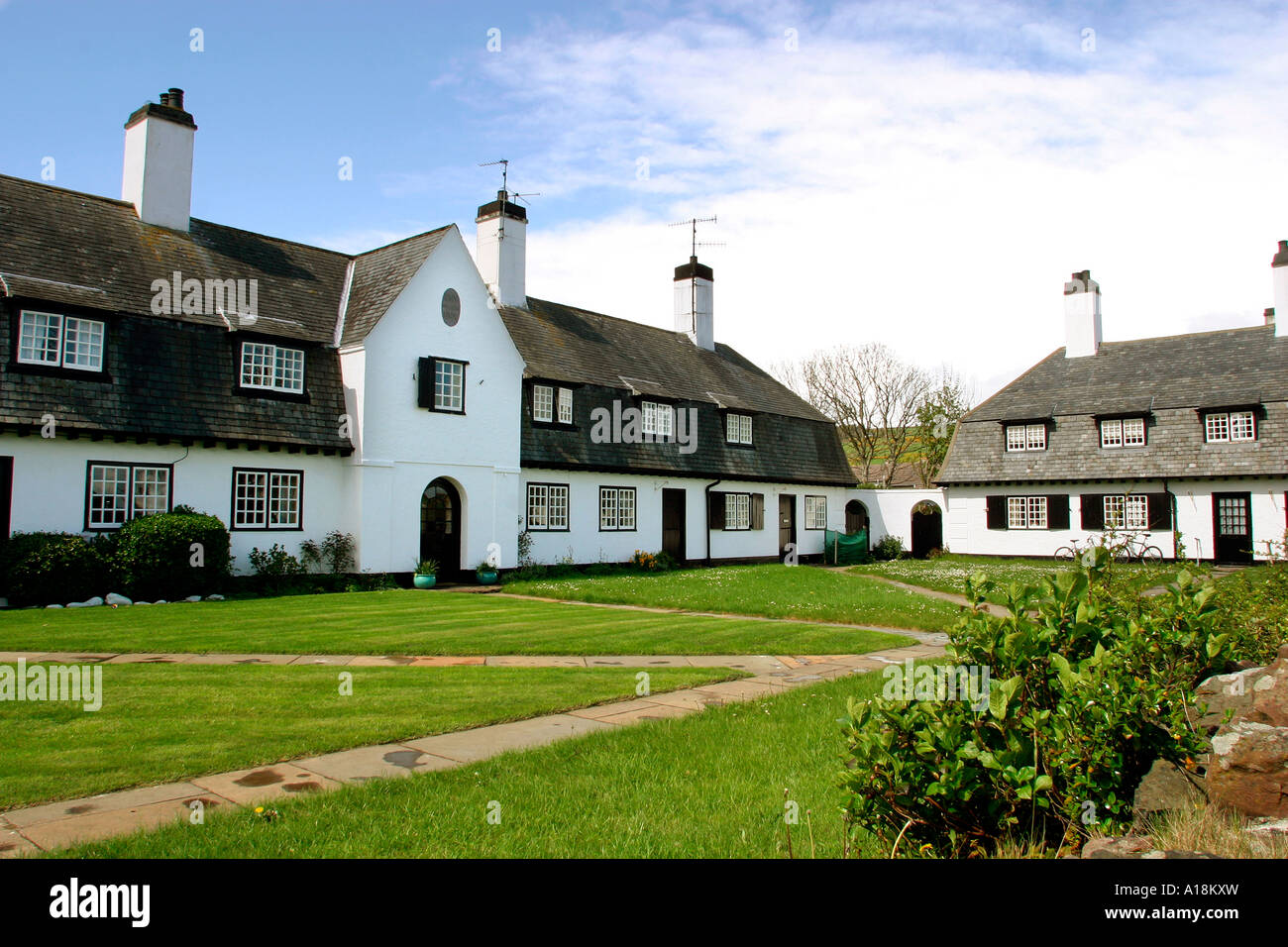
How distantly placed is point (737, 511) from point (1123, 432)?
15.2 m

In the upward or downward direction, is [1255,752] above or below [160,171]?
below

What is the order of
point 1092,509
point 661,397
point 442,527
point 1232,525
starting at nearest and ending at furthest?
1. point 442,527
2. point 661,397
3. point 1232,525
4. point 1092,509

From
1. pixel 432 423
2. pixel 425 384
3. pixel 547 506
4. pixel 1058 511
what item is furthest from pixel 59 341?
pixel 1058 511

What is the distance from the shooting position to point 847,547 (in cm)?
3566

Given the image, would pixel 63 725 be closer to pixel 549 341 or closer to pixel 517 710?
pixel 517 710

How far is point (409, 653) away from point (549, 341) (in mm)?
17672

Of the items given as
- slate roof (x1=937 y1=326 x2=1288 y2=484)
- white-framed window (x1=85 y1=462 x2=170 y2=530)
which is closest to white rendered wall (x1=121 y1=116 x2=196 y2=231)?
white-framed window (x1=85 y1=462 x2=170 y2=530)

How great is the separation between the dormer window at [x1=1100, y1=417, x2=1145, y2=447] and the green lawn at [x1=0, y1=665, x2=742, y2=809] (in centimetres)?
2889

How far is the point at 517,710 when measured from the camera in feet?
25.9

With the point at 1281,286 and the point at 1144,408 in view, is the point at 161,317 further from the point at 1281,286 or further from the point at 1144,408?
the point at 1281,286

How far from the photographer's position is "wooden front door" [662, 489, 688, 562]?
97.2ft

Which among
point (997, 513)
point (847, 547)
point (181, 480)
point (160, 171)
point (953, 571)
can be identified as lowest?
point (953, 571)

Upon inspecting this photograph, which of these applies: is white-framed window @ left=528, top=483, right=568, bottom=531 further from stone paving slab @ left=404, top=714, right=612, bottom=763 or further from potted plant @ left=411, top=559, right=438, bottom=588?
stone paving slab @ left=404, top=714, right=612, bottom=763

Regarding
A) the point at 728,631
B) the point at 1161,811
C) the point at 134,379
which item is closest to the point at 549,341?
the point at 134,379
